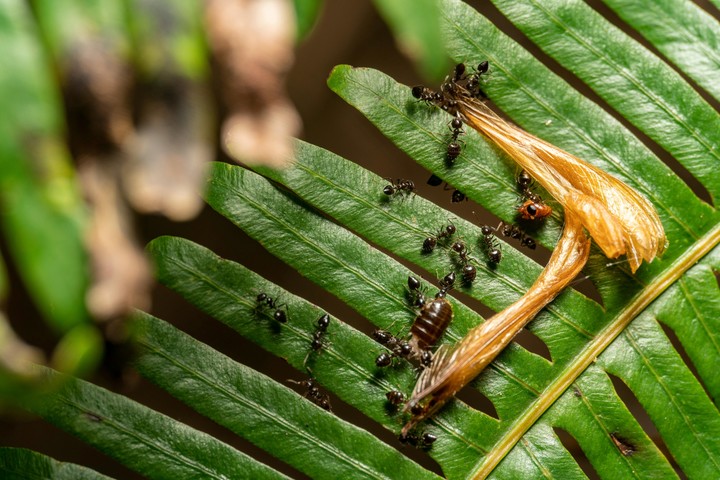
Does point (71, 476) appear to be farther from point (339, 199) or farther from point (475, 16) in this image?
point (475, 16)

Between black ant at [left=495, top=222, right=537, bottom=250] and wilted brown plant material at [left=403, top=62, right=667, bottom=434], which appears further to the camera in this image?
black ant at [left=495, top=222, right=537, bottom=250]

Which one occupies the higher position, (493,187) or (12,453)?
(493,187)

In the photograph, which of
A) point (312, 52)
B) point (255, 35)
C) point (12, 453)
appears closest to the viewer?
point (255, 35)

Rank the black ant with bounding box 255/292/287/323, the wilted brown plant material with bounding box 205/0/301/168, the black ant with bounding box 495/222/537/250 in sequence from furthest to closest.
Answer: the black ant with bounding box 495/222/537/250 → the black ant with bounding box 255/292/287/323 → the wilted brown plant material with bounding box 205/0/301/168

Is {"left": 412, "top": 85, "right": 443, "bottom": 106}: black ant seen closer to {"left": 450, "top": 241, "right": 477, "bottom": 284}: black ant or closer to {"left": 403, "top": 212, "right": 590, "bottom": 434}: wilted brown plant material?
{"left": 450, "top": 241, "right": 477, "bottom": 284}: black ant

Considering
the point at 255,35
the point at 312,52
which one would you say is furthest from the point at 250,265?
the point at 255,35

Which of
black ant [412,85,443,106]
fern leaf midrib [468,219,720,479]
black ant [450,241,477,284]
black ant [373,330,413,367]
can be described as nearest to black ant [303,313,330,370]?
black ant [373,330,413,367]

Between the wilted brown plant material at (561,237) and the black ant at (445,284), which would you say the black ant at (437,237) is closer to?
the black ant at (445,284)
